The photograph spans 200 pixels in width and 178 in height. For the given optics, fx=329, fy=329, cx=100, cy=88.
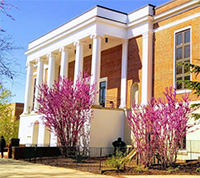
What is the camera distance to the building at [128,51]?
2422 centimetres

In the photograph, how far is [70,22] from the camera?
3112 centimetres

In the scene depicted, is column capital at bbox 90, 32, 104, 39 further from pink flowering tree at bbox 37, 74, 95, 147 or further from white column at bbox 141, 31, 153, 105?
pink flowering tree at bbox 37, 74, 95, 147

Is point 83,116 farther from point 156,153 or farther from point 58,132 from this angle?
point 156,153

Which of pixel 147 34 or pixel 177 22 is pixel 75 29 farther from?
pixel 177 22

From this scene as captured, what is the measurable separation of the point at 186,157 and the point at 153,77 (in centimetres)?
725

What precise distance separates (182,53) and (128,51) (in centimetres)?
566

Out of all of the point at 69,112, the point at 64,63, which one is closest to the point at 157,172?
the point at 69,112

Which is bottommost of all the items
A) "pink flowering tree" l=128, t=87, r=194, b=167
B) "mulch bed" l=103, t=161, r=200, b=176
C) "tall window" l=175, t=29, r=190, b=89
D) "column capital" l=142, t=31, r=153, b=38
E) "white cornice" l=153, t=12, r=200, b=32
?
"mulch bed" l=103, t=161, r=200, b=176

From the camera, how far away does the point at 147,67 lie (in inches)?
1023

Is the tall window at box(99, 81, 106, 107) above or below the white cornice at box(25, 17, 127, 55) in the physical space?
below

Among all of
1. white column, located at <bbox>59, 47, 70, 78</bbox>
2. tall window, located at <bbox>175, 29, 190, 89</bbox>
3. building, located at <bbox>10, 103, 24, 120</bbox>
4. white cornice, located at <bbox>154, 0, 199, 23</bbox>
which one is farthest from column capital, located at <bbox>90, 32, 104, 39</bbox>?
building, located at <bbox>10, 103, 24, 120</bbox>

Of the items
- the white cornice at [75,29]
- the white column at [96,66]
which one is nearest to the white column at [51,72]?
the white cornice at [75,29]

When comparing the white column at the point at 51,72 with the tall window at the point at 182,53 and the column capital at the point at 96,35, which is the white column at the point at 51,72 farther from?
the tall window at the point at 182,53

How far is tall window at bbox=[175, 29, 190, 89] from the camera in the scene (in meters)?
23.7
